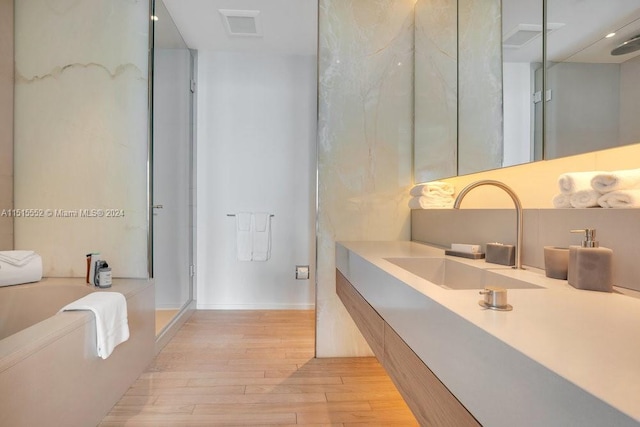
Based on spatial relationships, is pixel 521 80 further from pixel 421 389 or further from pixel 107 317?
pixel 107 317

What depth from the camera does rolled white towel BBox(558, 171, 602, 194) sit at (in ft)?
3.38

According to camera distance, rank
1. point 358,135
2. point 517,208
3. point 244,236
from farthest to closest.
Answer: point 244,236, point 358,135, point 517,208

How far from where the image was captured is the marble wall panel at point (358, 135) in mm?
2307

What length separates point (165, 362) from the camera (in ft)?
7.18

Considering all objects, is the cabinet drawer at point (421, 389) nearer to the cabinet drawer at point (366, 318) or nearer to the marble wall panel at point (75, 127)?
the cabinet drawer at point (366, 318)

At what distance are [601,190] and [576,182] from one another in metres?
0.08

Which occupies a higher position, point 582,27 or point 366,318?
point 582,27

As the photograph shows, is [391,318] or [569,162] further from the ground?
[569,162]

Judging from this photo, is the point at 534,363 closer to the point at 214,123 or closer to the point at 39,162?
the point at 39,162

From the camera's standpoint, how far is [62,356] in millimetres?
1304

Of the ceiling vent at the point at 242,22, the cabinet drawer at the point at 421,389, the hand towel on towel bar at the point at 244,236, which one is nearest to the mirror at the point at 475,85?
the cabinet drawer at the point at 421,389

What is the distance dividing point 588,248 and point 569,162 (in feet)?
1.57

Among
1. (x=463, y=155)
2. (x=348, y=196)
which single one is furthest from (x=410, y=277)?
(x=348, y=196)

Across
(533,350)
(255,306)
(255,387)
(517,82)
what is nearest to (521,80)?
(517,82)
